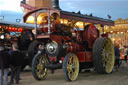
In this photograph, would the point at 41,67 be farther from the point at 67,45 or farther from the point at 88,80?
the point at 88,80

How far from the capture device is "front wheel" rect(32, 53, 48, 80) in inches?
252

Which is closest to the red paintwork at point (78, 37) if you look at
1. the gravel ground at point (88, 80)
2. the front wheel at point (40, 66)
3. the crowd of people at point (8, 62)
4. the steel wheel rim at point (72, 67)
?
the steel wheel rim at point (72, 67)

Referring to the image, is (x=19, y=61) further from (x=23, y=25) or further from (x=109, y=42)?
(x=23, y=25)

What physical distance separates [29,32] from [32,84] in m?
3.76

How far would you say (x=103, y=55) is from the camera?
7648 mm

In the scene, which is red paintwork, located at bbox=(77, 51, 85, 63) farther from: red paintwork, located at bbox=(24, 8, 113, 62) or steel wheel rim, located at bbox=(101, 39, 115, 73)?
steel wheel rim, located at bbox=(101, 39, 115, 73)

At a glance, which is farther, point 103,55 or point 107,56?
point 107,56

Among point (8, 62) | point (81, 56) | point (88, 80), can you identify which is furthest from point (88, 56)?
point (8, 62)

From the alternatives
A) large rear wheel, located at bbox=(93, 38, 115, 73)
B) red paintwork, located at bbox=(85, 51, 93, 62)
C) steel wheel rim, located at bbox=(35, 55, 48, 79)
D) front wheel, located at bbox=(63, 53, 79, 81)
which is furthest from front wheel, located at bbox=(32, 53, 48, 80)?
large rear wheel, located at bbox=(93, 38, 115, 73)

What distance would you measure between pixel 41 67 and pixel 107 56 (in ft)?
8.92

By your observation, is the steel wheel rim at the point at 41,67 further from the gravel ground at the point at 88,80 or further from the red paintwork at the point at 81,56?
the red paintwork at the point at 81,56

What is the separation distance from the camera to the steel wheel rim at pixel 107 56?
7.69 metres

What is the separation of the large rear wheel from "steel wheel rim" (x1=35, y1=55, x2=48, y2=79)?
1815mm

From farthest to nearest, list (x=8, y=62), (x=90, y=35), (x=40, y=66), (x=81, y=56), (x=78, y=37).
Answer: (x=90, y=35) < (x=78, y=37) < (x=81, y=56) < (x=40, y=66) < (x=8, y=62)
